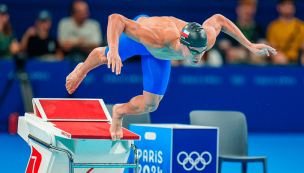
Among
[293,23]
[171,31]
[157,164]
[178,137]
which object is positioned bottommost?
[157,164]

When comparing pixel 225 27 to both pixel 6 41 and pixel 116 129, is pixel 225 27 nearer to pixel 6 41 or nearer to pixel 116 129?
pixel 116 129

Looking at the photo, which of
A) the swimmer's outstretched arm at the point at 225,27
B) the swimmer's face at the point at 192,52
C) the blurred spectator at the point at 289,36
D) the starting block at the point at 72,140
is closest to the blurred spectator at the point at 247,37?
the blurred spectator at the point at 289,36

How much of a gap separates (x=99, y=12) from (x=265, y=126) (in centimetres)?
549

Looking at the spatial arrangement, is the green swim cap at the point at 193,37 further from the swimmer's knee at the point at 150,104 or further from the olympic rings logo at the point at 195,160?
the olympic rings logo at the point at 195,160

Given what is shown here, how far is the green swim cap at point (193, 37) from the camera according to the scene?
146 inches

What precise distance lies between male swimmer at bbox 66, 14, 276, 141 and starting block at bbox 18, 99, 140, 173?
23 cm

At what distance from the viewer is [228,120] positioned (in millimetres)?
5395

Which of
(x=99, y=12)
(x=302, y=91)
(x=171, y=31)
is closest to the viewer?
(x=171, y=31)

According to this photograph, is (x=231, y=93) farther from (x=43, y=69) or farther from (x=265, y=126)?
(x=43, y=69)

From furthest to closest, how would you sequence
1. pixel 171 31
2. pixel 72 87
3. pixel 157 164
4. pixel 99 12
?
pixel 99 12 → pixel 72 87 → pixel 157 164 → pixel 171 31

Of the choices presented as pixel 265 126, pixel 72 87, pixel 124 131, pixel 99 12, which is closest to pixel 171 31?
pixel 124 131

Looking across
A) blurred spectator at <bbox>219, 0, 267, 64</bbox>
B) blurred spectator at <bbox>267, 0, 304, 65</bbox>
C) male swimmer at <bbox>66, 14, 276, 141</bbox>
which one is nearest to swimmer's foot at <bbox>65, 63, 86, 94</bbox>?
male swimmer at <bbox>66, 14, 276, 141</bbox>

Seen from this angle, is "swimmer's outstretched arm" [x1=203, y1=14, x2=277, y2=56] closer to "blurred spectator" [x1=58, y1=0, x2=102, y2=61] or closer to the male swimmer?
the male swimmer

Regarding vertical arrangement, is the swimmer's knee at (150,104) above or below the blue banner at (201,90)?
below
